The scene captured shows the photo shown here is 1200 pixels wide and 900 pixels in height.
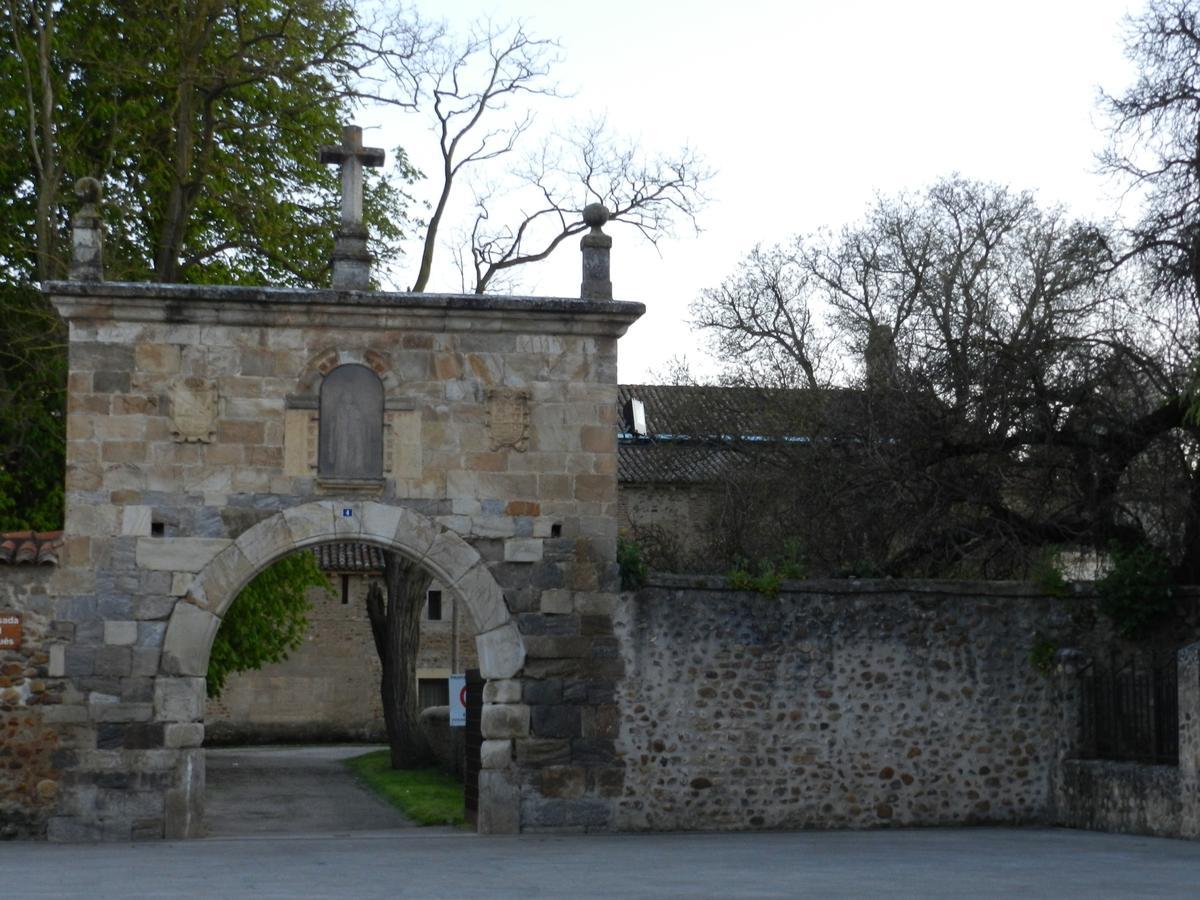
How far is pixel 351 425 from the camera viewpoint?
14.0 meters

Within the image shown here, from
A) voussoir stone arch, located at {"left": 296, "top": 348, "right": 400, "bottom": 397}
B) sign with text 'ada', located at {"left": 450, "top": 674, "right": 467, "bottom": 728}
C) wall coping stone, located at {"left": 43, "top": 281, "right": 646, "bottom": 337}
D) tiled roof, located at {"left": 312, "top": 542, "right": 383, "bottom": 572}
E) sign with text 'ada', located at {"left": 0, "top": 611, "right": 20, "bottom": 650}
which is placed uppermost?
wall coping stone, located at {"left": 43, "top": 281, "right": 646, "bottom": 337}

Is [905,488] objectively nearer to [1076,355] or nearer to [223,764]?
[1076,355]

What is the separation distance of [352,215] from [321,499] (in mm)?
2453

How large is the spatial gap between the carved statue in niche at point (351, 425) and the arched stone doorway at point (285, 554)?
29 cm

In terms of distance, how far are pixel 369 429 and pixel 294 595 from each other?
9846mm

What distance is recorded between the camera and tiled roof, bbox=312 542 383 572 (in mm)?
34562

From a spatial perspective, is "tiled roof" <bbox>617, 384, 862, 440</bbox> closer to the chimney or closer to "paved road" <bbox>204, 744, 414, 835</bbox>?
the chimney

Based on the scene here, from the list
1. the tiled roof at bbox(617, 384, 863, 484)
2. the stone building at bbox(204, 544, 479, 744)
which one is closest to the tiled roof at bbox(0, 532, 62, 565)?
the tiled roof at bbox(617, 384, 863, 484)

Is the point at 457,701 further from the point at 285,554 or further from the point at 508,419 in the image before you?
the point at 508,419

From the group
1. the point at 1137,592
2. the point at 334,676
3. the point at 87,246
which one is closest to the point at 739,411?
the point at 334,676

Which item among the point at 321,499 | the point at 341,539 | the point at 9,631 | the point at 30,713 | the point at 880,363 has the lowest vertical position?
the point at 30,713

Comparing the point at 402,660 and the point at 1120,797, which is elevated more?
the point at 402,660

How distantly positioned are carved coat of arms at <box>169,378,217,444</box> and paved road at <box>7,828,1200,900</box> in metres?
3.22

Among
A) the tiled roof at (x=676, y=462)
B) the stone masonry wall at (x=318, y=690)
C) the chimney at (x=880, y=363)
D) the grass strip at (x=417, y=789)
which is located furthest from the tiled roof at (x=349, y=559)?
the chimney at (x=880, y=363)
